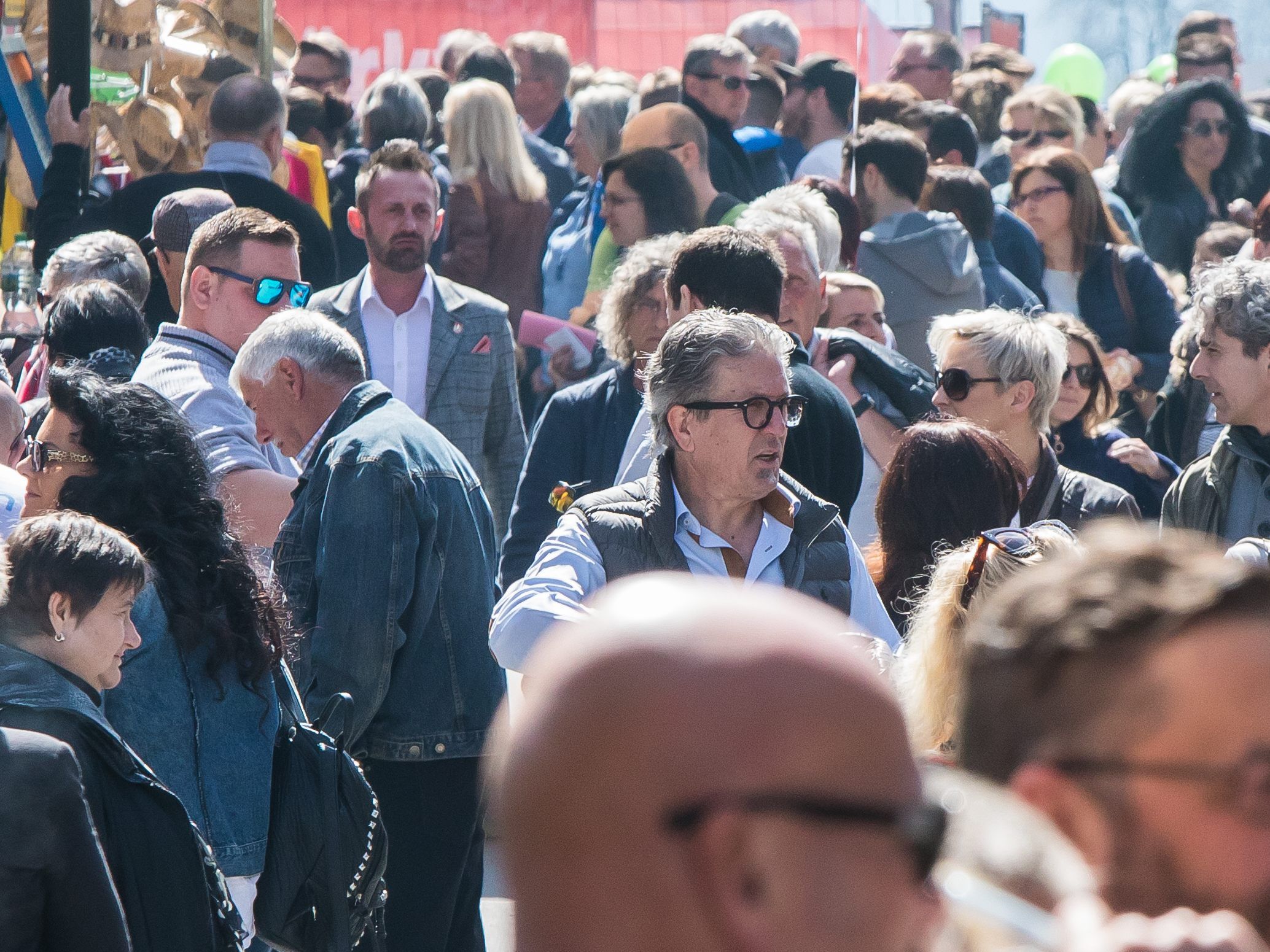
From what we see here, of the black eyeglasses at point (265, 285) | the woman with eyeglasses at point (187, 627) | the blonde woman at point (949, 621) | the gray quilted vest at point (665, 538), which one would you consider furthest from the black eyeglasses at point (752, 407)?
the black eyeglasses at point (265, 285)

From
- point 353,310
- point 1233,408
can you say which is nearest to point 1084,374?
point 1233,408

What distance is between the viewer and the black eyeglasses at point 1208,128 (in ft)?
27.0

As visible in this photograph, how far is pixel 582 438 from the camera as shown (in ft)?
15.0

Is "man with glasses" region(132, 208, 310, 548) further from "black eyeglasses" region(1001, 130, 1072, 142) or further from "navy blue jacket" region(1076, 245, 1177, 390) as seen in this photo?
"black eyeglasses" region(1001, 130, 1072, 142)

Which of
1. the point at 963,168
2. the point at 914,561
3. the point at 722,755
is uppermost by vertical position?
the point at 722,755

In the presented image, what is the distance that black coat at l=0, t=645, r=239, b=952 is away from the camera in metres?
2.81

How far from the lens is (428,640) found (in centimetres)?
397

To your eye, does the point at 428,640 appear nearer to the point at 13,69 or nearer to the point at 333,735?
the point at 333,735

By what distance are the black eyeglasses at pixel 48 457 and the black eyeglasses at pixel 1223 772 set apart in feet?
9.08

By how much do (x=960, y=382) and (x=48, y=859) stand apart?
2.97 meters

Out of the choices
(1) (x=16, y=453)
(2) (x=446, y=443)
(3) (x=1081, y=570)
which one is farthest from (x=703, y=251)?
(3) (x=1081, y=570)

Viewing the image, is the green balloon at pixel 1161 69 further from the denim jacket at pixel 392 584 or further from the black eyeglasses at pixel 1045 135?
the denim jacket at pixel 392 584

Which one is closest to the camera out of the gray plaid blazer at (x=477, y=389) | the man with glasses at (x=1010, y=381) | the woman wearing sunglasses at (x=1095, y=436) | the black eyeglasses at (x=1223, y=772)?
the black eyeglasses at (x=1223, y=772)

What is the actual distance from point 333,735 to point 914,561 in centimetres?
136
